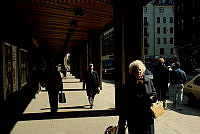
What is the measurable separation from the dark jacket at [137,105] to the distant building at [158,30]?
263 ft

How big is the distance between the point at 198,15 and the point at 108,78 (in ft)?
71.3

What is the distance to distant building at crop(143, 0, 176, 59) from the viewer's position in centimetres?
8394

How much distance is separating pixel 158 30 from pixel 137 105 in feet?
271

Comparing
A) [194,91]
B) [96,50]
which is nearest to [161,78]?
[194,91]

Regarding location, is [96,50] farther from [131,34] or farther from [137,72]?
[137,72]

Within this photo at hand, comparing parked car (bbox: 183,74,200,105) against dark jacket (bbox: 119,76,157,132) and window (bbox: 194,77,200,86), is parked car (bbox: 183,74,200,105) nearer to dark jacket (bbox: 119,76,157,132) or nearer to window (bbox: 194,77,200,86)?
window (bbox: 194,77,200,86)

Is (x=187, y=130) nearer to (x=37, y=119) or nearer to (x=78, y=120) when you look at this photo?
(x=78, y=120)

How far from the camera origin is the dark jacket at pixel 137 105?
13.7 ft

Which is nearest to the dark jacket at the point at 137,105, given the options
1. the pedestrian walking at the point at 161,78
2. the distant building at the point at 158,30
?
the pedestrian walking at the point at 161,78

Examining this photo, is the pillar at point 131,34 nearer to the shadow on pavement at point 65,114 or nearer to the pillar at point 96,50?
the shadow on pavement at point 65,114

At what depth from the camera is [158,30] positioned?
8456 centimetres

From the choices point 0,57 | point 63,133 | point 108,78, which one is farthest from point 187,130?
point 108,78

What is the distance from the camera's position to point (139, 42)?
1024 centimetres

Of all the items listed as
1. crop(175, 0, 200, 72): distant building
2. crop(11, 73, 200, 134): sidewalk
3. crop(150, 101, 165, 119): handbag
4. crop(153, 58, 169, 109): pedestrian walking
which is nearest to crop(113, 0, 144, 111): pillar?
crop(153, 58, 169, 109): pedestrian walking
